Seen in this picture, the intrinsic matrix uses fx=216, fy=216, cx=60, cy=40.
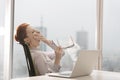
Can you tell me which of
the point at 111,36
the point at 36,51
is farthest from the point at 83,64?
the point at 111,36

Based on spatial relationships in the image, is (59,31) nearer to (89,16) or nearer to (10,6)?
(89,16)

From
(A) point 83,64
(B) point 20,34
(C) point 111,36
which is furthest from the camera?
(C) point 111,36

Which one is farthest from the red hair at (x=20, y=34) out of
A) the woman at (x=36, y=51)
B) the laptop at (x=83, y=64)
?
the laptop at (x=83, y=64)

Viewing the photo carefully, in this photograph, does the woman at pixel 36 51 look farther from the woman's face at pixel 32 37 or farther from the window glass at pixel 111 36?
the window glass at pixel 111 36

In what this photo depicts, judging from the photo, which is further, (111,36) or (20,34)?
(111,36)

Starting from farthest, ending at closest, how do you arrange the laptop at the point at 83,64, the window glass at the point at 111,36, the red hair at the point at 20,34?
the window glass at the point at 111,36 < the red hair at the point at 20,34 < the laptop at the point at 83,64

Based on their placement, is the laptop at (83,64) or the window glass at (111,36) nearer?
the laptop at (83,64)

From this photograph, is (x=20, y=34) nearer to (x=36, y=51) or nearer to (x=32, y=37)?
(x=32, y=37)

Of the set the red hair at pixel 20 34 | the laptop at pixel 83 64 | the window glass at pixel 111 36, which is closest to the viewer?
the laptop at pixel 83 64

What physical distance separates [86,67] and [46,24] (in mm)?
1997

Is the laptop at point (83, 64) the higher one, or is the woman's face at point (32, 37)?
the woman's face at point (32, 37)

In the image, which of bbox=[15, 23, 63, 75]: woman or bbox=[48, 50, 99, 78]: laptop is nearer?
bbox=[48, 50, 99, 78]: laptop

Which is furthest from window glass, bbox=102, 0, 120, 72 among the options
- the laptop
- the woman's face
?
the laptop

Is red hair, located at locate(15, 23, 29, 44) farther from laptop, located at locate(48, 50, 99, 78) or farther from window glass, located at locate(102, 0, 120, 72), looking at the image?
window glass, located at locate(102, 0, 120, 72)
